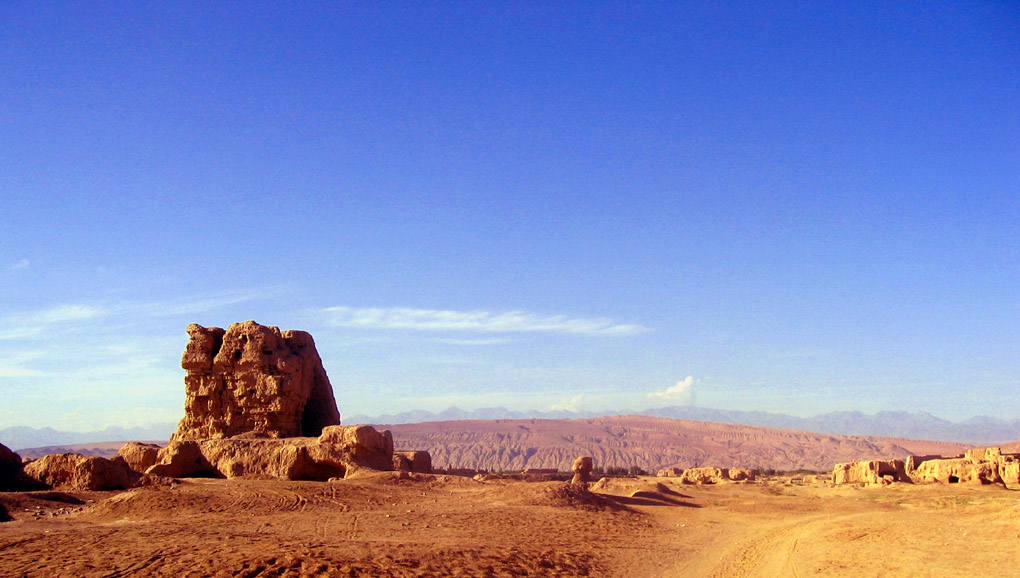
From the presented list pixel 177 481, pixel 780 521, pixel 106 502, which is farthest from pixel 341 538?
pixel 780 521

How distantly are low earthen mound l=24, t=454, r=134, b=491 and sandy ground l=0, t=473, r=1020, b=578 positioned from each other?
3.82 feet

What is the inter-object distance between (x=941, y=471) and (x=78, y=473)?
31760 mm

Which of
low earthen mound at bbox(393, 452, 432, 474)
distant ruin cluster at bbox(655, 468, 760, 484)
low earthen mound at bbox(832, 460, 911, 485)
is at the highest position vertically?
low earthen mound at bbox(393, 452, 432, 474)

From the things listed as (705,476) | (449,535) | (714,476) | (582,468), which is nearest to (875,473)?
(714,476)

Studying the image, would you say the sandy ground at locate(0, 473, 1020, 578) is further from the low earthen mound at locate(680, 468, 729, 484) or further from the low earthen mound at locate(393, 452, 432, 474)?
the low earthen mound at locate(680, 468, 729, 484)

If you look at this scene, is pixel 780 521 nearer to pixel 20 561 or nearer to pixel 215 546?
pixel 215 546

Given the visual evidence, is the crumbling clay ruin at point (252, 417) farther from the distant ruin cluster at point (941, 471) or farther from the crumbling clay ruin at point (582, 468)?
the distant ruin cluster at point (941, 471)

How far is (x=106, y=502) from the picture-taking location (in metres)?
13.8

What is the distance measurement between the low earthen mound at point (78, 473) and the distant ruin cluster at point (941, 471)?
29196 mm

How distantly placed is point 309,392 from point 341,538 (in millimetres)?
14110

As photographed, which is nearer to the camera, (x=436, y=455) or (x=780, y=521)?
(x=780, y=521)

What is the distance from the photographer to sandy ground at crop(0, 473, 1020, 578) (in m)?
9.35

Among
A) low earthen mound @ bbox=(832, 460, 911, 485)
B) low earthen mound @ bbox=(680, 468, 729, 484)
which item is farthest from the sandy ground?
low earthen mound @ bbox=(680, 468, 729, 484)

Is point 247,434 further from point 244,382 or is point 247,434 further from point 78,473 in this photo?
point 78,473
